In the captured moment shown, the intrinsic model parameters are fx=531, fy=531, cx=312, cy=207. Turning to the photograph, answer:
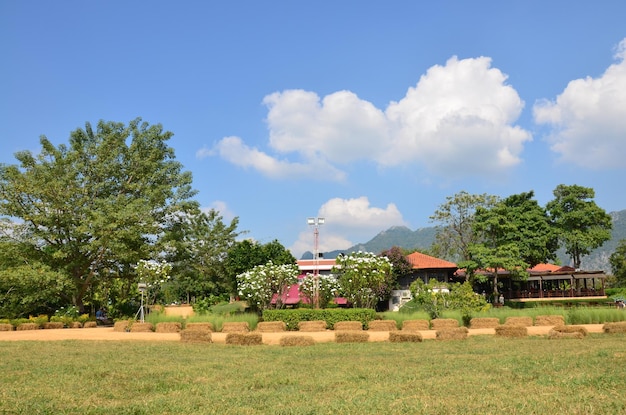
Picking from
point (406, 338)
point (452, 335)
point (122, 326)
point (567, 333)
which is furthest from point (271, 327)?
point (567, 333)

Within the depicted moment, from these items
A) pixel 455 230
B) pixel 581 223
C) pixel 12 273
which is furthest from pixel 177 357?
pixel 581 223

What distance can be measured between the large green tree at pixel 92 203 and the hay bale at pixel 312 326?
503 inches

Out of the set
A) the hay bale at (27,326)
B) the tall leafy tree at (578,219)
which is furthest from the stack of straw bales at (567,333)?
the tall leafy tree at (578,219)

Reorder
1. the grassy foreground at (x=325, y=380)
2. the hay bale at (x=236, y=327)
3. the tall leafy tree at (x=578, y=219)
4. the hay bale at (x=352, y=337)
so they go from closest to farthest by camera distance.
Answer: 1. the grassy foreground at (x=325, y=380)
2. the hay bale at (x=352, y=337)
3. the hay bale at (x=236, y=327)
4. the tall leafy tree at (x=578, y=219)

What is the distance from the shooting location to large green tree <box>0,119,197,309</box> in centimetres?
3081

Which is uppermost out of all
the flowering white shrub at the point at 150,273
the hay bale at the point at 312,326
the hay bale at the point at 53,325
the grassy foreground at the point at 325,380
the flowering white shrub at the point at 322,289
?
the flowering white shrub at the point at 150,273

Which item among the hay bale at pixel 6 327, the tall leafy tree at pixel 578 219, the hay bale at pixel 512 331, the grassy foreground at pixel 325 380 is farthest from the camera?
the tall leafy tree at pixel 578 219

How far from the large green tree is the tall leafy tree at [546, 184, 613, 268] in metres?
34.0

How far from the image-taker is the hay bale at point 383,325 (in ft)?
75.6

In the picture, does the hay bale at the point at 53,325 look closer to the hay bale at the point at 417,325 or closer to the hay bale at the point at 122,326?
the hay bale at the point at 122,326

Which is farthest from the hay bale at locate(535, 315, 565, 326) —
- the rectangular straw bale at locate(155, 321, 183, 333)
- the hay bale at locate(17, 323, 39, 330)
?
the hay bale at locate(17, 323, 39, 330)

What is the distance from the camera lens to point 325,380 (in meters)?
9.74

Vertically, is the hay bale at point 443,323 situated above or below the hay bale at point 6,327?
above

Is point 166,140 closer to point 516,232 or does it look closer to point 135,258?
point 135,258
